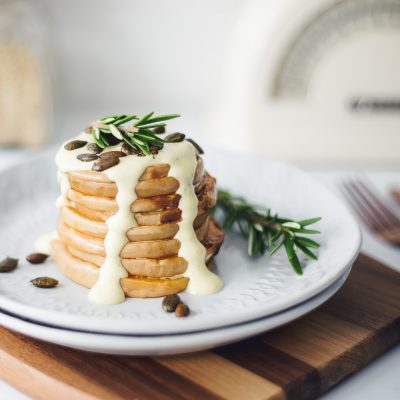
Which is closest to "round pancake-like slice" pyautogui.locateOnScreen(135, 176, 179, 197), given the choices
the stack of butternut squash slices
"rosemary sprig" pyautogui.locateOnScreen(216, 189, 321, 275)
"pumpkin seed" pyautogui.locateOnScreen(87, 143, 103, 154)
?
the stack of butternut squash slices

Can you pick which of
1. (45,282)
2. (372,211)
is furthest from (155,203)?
(372,211)

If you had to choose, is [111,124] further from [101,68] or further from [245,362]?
[101,68]

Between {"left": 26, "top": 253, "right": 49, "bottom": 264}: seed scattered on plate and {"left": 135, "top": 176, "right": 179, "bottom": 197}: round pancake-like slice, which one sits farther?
{"left": 26, "top": 253, "right": 49, "bottom": 264}: seed scattered on plate

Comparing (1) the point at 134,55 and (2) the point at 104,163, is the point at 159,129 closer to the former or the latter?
(2) the point at 104,163

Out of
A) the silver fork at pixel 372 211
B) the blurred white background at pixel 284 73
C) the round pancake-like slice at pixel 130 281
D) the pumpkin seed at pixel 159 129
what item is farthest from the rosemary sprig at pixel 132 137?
the blurred white background at pixel 284 73

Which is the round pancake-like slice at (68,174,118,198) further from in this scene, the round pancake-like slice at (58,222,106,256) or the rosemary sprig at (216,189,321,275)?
the rosemary sprig at (216,189,321,275)

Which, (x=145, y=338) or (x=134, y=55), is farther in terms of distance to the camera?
(x=134, y=55)
